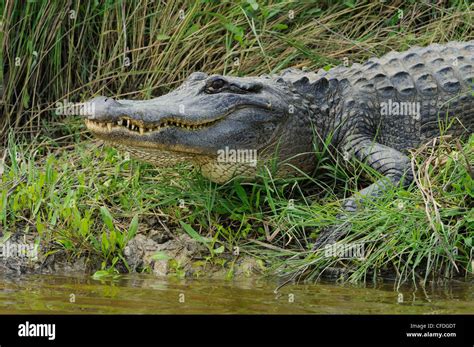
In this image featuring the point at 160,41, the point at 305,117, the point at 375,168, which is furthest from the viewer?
the point at 160,41

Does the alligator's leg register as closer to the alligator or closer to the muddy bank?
the alligator

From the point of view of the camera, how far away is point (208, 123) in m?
6.13

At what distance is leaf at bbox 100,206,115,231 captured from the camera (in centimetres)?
584

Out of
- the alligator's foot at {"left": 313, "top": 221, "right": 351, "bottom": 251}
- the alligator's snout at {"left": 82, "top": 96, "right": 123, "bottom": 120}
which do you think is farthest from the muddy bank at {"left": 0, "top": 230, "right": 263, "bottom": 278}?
the alligator's snout at {"left": 82, "top": 96, "right": 123, "bottom": 120}

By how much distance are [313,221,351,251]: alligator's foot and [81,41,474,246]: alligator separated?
0.01 metres

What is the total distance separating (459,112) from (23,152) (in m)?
3.28

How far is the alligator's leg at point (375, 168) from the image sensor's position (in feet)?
18.5

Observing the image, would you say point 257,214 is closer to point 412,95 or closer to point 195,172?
point 195,172

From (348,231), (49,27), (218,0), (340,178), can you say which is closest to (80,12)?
(49,27)

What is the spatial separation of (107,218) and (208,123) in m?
0.92

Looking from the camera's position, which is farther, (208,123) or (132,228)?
(208,123)

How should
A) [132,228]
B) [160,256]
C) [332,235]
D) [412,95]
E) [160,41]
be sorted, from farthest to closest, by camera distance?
[160,41], [412,95], [132,228], [160,256], [332,235]

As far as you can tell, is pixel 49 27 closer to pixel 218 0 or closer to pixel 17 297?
pixel 218 0

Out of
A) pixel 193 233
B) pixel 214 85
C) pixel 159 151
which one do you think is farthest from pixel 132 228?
pixel 214 85
